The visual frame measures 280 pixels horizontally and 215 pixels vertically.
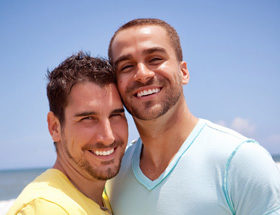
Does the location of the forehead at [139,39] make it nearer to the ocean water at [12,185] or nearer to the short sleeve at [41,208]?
the short sleeve at [41,208]

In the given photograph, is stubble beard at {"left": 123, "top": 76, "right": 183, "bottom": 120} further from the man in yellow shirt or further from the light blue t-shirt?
the light blue t-shirt

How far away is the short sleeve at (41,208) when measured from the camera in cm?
209

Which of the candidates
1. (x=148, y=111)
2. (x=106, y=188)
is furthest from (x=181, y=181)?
(x=106, y=188)

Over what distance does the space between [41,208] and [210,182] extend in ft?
4.02

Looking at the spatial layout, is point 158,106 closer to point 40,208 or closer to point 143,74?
point 143,74

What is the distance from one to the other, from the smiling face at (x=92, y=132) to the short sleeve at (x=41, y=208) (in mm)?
636

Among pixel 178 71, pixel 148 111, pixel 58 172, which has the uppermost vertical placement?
pixel 178 71

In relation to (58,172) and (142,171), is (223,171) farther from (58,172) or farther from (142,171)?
(58,172)

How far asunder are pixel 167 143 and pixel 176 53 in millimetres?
902

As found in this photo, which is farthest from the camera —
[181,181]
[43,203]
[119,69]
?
[119,69]

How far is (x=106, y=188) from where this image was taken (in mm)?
3199

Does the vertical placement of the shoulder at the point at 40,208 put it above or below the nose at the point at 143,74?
below

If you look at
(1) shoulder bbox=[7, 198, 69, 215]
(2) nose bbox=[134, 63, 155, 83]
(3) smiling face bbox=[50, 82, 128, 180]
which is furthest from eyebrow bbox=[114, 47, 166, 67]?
(1) shoulder bbox=[7, 198, 69, 215]

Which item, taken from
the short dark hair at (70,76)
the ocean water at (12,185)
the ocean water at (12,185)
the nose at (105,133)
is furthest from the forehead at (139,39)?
the ocean water at (12,185)
